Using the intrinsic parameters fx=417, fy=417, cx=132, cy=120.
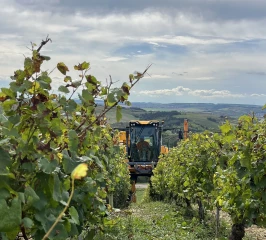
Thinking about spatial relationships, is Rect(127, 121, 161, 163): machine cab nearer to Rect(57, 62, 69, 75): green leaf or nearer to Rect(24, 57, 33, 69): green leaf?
Rect(57, 62, 69, 75): green leaf

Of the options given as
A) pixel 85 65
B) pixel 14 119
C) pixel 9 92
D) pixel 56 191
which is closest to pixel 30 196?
pixel 56 191

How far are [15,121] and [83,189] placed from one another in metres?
1.11

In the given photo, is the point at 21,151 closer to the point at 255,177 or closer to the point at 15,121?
the point at 15,121

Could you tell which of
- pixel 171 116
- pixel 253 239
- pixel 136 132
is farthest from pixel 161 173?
pixel 171 116

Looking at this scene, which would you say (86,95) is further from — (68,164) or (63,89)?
(68,164)

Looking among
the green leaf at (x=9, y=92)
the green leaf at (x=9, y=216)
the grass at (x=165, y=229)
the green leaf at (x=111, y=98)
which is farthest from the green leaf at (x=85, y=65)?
the grass at (x=165, y=229)

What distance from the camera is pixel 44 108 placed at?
1.87 meters

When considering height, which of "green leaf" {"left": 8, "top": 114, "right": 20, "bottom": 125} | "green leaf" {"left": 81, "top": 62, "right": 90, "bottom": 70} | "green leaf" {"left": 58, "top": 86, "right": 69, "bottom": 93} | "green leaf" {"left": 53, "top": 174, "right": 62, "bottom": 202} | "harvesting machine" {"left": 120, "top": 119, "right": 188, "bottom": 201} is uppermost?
"green leaf" {"left": 81, "top": 62, "right": 90, "bottom": 70}

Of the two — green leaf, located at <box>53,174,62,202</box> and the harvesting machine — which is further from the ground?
green leaf, located at <box>53,174,62,202</box>

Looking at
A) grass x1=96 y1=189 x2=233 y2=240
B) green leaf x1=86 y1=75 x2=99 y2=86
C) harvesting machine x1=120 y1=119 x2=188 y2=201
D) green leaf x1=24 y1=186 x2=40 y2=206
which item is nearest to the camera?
green leaf x1=24 y1=186 x2=40 y2=206

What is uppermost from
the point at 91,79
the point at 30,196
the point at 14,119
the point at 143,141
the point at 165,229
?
the point at 91,79

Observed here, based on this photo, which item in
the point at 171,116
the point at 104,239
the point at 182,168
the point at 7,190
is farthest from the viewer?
the point at 171,116

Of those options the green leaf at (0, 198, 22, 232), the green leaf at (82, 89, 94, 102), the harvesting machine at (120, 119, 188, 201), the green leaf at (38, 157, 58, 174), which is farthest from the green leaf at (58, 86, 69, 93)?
the harvesting machine at (120, 119, 188, 201)

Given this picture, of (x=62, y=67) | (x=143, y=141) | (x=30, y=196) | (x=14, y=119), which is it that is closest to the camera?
(x=30, y=196)
